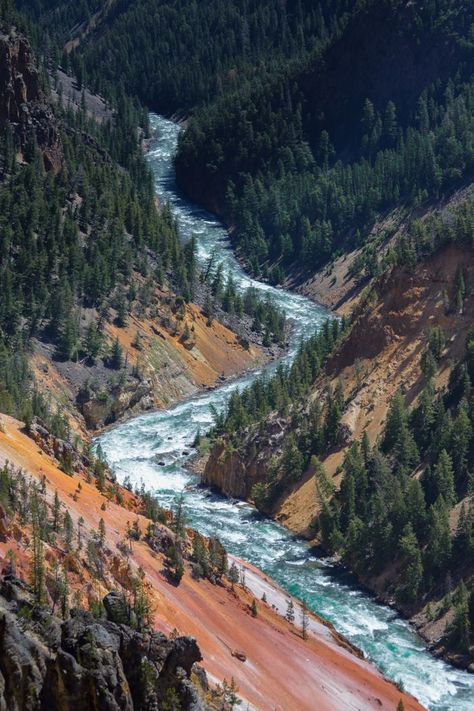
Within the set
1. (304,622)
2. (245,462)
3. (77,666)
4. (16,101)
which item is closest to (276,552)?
(245,462)

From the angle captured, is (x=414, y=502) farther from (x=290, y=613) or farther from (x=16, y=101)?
(x=16, y=101)

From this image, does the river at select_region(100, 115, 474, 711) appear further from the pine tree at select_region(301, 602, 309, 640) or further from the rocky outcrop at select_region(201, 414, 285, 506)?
the pine tree at select_region(301, 602, 309, 640)

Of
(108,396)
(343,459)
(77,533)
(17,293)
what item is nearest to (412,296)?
(343,459)

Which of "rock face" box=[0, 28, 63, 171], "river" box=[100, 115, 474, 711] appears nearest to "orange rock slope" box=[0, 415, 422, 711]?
"river" box=[100, 115, 474, 711]

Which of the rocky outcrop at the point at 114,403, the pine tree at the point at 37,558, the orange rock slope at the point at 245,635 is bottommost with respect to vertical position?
the rocky outcrop at the point at 114,403

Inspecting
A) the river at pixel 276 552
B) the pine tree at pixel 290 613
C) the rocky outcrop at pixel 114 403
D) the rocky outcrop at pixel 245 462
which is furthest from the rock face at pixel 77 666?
the rocky outcrop at pixel 114 403

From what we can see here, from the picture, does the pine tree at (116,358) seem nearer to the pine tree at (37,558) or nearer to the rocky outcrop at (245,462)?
the rocky outcrop at (245,462)

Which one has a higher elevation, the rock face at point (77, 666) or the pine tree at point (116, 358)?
the rock face at point (77, 666)
